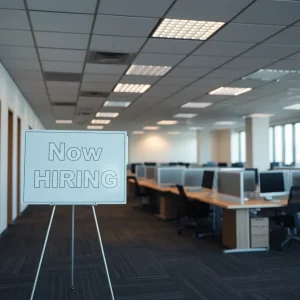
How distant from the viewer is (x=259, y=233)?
209 inches

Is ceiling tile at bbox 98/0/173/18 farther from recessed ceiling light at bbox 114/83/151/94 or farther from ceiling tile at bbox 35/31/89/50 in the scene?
recessed ceiling light at bbox 114/83/151/94

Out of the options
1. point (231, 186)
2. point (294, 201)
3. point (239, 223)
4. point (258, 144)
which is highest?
point (258, 144)

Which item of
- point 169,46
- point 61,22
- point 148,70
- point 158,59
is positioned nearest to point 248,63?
point 158,59

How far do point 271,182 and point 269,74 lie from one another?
1991 millimetres

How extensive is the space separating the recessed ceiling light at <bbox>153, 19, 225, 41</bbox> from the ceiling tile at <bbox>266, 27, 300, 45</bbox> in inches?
31.6

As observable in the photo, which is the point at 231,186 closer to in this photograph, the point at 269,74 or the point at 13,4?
the point at 269,74

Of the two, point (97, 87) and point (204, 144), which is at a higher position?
point (97, 87)

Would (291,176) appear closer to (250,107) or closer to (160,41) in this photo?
(160,41)

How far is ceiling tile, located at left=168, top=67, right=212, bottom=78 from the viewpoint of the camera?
6234 millimetres

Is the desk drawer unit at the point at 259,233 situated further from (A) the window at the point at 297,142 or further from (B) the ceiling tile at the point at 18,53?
(A) the window at the point at 297,142

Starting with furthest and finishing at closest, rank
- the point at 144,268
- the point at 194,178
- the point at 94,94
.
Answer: the point at 94,94
the point at 194,178
the point at 144,268

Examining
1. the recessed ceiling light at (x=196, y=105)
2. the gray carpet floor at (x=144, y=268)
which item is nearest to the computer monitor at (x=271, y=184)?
the gray carpet floor at (x=144, y=268)

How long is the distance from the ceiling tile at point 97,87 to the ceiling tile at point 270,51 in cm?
305

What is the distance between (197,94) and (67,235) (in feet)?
14.3
